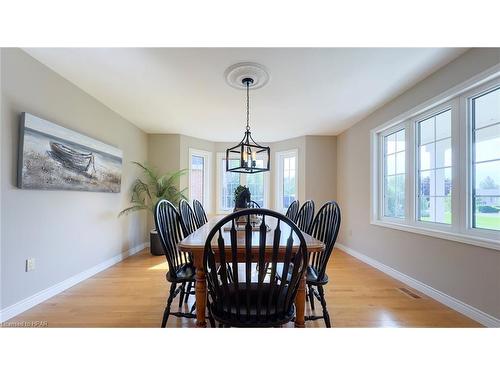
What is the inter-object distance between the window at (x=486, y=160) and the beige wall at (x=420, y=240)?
0.83 ft

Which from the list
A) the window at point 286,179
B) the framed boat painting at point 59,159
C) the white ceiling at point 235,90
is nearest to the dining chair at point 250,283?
the white ceiling at point 235,90

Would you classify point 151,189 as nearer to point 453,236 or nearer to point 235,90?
point 235,90

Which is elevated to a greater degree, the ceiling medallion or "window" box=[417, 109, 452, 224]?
the ceiling medallion

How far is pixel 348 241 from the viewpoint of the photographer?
14.7ft

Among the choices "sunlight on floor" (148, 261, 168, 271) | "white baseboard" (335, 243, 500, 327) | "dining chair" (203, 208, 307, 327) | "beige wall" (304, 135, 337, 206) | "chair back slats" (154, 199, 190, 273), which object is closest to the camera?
"dining chair" (203, 208, 307, 327)

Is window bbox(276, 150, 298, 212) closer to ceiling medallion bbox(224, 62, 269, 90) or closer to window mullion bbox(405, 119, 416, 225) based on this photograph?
window mullion bbox(405, 119, 416, 225)

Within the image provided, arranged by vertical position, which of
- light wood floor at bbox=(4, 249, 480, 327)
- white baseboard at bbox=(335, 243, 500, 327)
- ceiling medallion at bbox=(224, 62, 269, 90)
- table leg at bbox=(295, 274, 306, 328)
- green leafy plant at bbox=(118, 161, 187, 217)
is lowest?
light wood floor at bbox=(4, 249, 480, 327)

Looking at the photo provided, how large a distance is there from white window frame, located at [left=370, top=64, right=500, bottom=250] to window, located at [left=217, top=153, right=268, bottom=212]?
121 inches

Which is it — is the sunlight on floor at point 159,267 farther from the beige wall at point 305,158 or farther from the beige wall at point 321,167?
the beige wall at point 321,167

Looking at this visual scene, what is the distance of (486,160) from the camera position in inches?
80.2

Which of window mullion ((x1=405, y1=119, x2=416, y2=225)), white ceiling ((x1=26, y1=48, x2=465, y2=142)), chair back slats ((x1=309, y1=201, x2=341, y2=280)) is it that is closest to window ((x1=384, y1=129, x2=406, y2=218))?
window mullion ((x1=405, y1=119, x2=416, y2=225))

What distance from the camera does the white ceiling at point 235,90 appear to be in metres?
2.12

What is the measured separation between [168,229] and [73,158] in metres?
1.70

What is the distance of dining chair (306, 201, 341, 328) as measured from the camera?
5.61 feet
